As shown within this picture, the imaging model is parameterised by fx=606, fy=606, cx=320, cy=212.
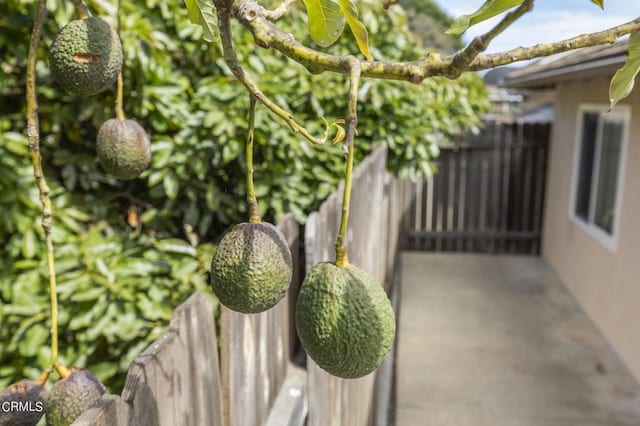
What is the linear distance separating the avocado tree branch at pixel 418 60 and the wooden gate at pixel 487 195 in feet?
28.1

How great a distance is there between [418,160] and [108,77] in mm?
3538

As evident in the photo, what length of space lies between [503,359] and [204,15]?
5.47 meters

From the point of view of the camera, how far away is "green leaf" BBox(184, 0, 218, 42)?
803 mm

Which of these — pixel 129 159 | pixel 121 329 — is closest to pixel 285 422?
pixel 121 329

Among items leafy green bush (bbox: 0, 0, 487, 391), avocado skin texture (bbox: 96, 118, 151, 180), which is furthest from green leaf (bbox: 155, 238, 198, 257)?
avocado skin texture (bbox: 96, 118, 151, 180)

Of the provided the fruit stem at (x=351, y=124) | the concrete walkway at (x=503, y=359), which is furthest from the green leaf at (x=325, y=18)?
the concrete walkway at (x=503, y=359)

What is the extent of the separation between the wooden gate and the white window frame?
1.60 m

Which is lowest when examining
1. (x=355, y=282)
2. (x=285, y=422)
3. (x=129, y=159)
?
(x=285, y=422)

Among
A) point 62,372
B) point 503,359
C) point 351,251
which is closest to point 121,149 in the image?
point 62,372

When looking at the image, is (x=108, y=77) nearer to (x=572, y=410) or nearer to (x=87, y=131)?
(x=87, y=131)

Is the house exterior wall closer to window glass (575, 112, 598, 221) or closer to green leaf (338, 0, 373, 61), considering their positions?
window glass (575, 112, 598, 221)

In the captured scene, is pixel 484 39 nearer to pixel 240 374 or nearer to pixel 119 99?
pixel 119 99

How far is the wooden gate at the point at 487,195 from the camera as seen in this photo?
9.20 meters

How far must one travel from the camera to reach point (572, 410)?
15.5 feet
